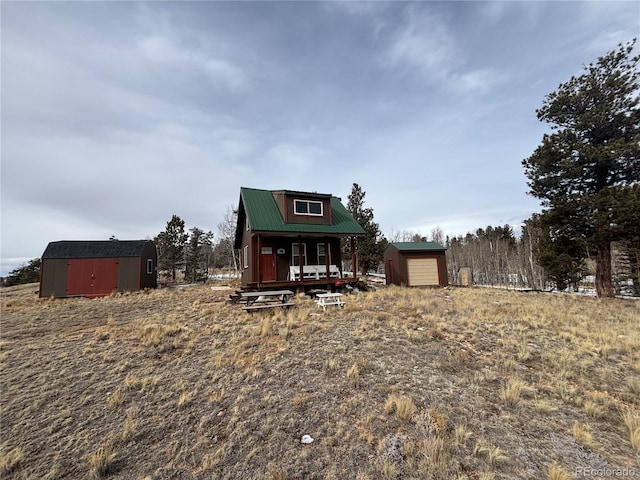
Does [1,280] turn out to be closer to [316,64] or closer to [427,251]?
[316,64]

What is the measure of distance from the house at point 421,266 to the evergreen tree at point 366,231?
690cm

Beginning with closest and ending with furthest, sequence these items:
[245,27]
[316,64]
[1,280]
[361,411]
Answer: [361,411] < [245,27] < [316,64] < [1,280]

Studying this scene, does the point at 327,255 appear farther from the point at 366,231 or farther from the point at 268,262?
the point at 366,231

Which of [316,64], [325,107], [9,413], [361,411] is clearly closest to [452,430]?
[361,411]

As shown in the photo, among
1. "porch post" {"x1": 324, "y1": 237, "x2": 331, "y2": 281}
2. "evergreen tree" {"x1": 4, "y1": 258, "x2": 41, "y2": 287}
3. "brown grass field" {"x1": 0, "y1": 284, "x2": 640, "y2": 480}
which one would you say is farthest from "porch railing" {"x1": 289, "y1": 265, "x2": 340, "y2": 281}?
"evergreen tree" {"x1": 4, "y1": 258, "x2": 41, "y2": 287}

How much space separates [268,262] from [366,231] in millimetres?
13345

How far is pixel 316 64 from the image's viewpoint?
13766 mm

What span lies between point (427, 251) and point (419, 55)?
1231 cm

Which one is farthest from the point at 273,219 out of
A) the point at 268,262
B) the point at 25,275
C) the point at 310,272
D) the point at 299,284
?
the point at 25,275

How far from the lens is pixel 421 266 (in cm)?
1977

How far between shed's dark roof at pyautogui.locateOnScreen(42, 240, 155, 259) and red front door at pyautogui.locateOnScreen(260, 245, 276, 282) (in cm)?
1035

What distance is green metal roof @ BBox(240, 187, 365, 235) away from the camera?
1448cm

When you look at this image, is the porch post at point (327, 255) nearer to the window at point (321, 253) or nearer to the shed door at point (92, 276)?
the window at point (321, 253)

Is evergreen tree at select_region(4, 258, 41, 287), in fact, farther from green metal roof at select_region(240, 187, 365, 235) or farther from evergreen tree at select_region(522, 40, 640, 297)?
evergreen tree at select_region(522, 40, 640, 297)
